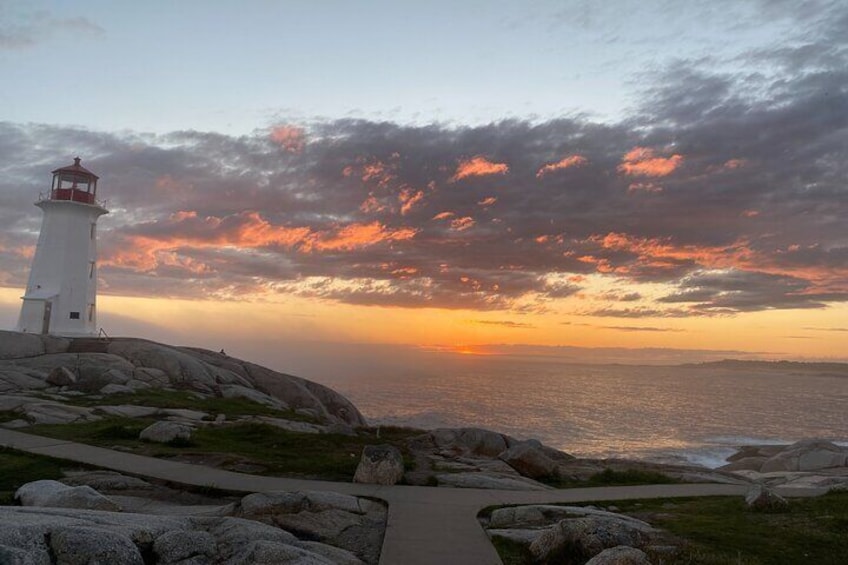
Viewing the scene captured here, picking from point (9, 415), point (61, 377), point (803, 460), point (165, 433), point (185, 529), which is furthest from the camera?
point (803, 460)

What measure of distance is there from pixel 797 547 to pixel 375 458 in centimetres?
1111

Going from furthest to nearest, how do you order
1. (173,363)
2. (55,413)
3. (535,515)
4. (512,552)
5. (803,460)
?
1. (173,363)
2. (803,460)
3. (55,413)
4. (535,515)
5. (512,552)

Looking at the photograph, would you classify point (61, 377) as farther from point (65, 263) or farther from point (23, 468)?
point (23, 468)

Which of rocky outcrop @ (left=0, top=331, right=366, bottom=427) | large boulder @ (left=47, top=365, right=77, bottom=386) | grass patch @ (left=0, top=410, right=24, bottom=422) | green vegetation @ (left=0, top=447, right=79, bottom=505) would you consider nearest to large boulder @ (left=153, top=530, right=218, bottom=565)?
green vegetation @ (left=0, top=447, right=79, bottom=505)

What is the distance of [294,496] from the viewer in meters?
13.6

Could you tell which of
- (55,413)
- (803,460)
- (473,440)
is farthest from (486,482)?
(803,460)

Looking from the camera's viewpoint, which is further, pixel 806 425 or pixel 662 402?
pixel 662 402

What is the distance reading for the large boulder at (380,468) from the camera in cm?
1789

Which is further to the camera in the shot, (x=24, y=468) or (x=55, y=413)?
(x=55, y=413)

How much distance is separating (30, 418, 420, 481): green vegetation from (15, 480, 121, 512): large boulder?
763cm

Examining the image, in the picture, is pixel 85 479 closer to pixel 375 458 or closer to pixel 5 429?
pixel 375 458

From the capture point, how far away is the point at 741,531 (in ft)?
45.2

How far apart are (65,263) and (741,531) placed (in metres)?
53.2

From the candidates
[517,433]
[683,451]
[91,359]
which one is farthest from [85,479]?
[683,451]
